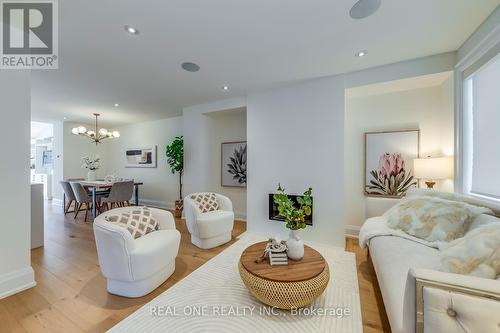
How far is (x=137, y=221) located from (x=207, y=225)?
0.96 metres

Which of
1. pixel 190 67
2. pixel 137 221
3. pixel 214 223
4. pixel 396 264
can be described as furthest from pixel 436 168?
pixel 137 221

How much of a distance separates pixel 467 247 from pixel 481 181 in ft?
4.90

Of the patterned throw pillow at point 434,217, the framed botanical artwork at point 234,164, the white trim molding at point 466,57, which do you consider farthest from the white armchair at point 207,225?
the white trim molding at point 466,57

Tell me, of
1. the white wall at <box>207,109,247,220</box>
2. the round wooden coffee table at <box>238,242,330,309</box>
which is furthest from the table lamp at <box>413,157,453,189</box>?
the white wall at <box>207,109,247,220</box>

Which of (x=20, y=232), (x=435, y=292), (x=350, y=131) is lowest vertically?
(x=20, y=232)

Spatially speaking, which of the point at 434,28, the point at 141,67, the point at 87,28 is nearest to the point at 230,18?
the point at 87,28

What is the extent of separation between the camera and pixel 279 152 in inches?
136

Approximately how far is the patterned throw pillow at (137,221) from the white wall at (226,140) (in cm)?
229

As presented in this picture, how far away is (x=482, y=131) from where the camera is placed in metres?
2.12

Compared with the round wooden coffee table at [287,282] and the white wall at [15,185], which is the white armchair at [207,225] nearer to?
the round wooden coffee table at [287,282]

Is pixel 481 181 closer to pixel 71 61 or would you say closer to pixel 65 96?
pixel 71 61

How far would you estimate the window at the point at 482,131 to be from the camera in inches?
76.1

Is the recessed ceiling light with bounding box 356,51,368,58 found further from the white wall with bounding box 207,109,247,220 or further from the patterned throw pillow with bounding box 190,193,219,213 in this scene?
the patterned throw pillow with bounding box 190,193,219,213

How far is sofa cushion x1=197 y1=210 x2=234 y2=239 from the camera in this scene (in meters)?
2.88
